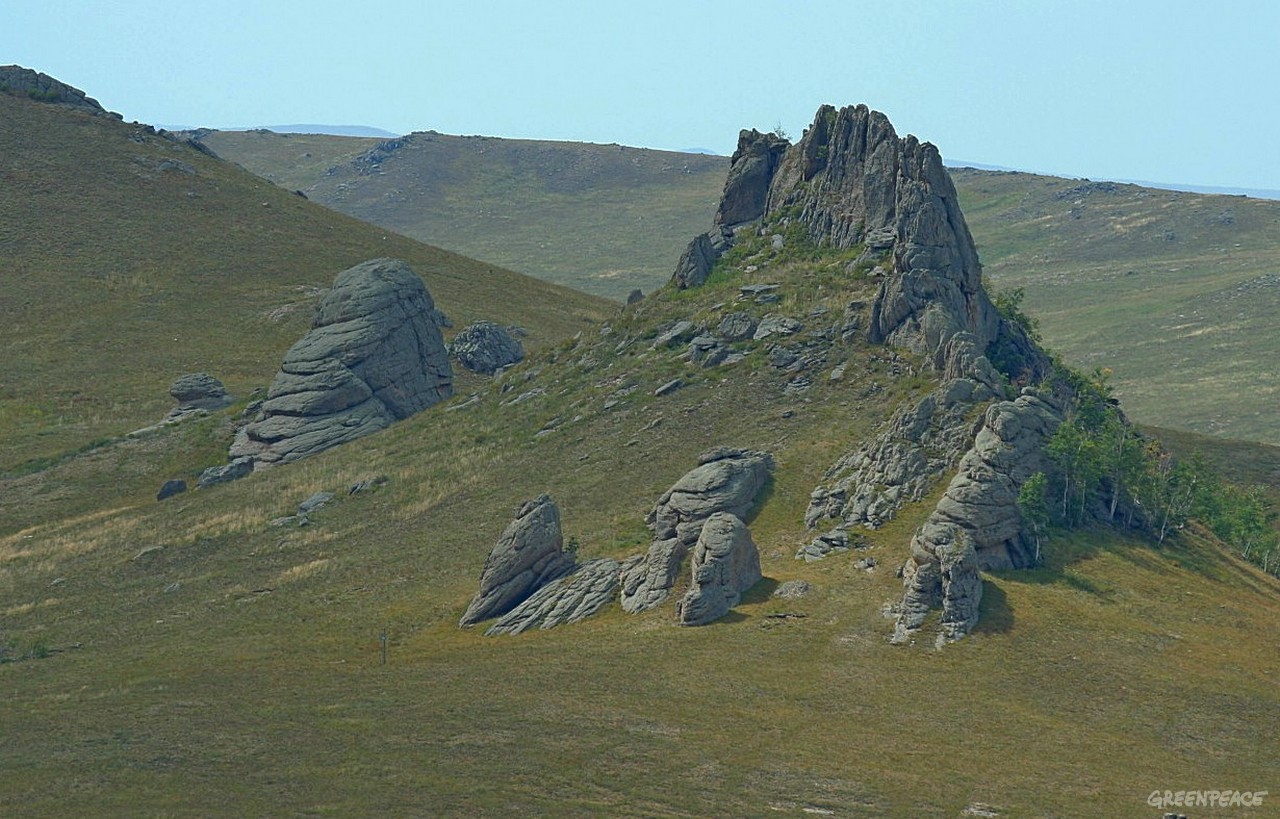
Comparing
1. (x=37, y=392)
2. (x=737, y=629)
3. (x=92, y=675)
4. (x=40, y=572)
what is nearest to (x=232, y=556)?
(x=40, y=572)

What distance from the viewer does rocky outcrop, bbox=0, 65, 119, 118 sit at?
187 m

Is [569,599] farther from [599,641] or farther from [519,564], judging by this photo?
[599,641]

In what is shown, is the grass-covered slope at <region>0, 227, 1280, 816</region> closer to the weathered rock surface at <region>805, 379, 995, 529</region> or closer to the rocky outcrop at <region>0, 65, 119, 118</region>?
the weathered rock surface at <region>805, 379, 995, 529</region>

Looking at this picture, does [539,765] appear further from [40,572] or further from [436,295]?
[436,295]

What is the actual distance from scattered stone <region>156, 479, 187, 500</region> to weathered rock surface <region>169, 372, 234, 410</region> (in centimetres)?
2095

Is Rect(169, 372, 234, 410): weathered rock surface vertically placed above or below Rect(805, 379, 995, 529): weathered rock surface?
below

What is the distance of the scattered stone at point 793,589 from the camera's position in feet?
193

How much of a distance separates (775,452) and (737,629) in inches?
740

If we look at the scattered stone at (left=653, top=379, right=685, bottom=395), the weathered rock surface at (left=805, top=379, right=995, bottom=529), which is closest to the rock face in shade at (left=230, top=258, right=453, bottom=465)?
the scattered stone at (left=653, top=379, right=685, bottom=395)

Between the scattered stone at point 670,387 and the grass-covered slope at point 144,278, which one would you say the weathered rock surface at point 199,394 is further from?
the scattered stone at point 670,387

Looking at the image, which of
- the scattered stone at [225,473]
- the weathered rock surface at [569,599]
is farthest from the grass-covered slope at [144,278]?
the weathered rock surface at [569,599]

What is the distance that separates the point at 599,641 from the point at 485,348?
7685cm

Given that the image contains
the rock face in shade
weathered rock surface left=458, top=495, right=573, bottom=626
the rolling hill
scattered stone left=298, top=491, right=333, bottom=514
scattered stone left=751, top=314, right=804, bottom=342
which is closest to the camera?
the rolling hill

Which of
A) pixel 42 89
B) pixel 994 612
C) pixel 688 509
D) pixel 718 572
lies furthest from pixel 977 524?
pixel 42 89
